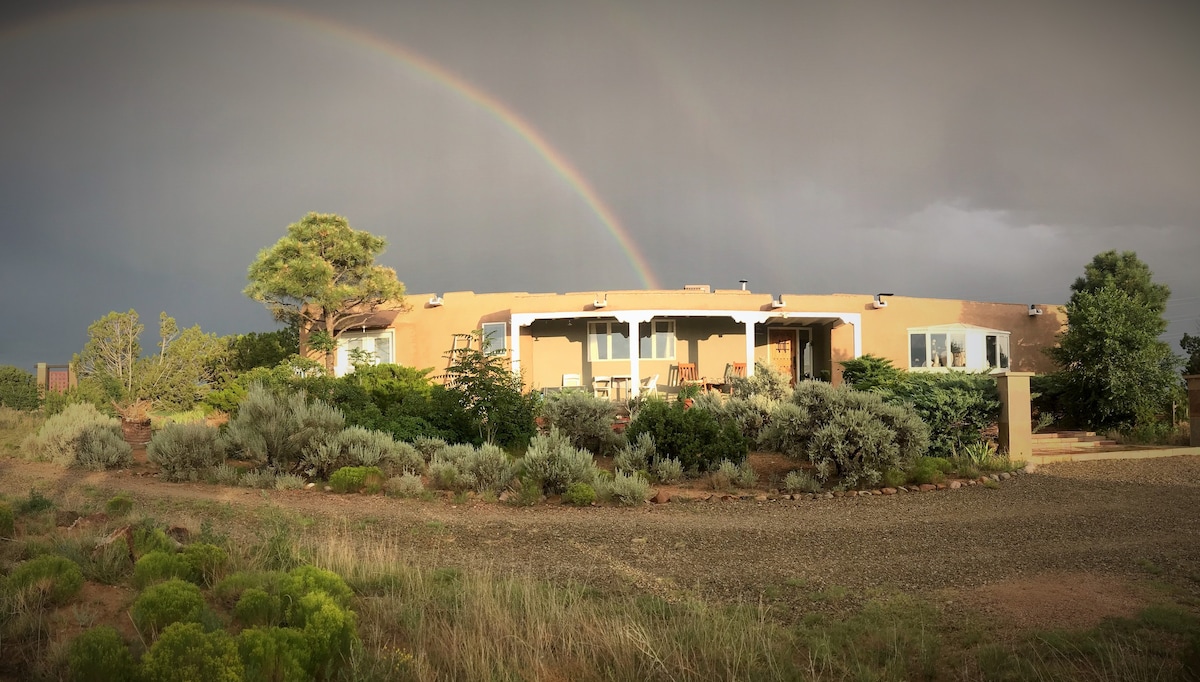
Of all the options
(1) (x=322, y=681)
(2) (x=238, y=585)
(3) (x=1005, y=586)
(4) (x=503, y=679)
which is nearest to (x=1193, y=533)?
(3) (x=1005, y=586)

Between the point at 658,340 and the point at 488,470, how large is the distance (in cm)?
1244

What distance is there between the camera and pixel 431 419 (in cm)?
1243

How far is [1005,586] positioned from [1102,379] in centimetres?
1237

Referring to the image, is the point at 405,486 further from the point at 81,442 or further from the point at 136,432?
the point at 136,432

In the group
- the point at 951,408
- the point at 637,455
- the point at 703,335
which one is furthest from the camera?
the point at 703,335

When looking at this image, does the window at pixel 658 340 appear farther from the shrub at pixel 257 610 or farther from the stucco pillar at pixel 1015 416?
the shrub at pixel 257 610

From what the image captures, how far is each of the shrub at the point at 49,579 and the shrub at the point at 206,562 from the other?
0.59 meters

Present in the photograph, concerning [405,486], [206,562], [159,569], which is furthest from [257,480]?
[159,569]

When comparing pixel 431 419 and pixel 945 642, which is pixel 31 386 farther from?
pixel 945 642

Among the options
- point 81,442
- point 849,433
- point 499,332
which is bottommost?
point 81,442

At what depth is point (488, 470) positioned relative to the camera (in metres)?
9.78

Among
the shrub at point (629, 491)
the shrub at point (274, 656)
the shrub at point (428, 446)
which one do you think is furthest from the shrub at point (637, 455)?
the shrub at point (274, 656)

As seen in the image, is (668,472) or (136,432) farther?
(136,432)

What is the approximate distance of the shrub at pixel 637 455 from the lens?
10.4 m
